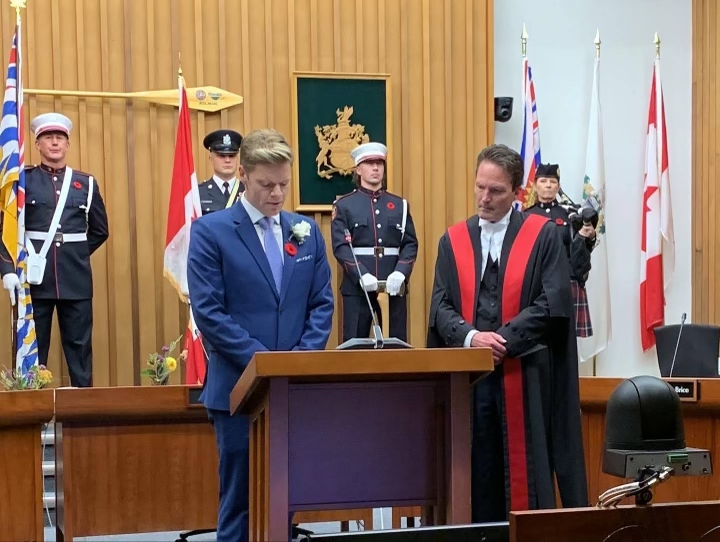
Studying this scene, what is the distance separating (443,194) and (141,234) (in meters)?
2.14

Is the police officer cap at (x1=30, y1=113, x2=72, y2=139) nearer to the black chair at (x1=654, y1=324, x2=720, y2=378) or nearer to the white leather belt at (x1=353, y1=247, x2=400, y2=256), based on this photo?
the white leather belt at (x1=353, y1=247, x2=400, y2=256)

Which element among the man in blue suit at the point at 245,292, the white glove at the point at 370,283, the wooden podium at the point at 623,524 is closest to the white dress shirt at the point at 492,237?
the man in blue suit at the point at 245,292

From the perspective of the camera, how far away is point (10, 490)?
3424 mm

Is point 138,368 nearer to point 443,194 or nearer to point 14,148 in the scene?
point 14,148

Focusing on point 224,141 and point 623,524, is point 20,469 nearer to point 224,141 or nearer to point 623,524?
point 623,524

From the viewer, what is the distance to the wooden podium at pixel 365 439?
244 centimetres

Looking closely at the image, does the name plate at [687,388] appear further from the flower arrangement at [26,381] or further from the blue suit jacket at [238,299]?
the flower arrangement at [26,381]

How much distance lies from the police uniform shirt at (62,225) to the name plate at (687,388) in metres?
3.43

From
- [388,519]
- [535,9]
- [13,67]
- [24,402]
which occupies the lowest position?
[388,519]

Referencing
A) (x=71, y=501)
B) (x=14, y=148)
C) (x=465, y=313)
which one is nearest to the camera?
(x=465, y=313)

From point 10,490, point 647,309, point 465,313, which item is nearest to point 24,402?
point 10,490

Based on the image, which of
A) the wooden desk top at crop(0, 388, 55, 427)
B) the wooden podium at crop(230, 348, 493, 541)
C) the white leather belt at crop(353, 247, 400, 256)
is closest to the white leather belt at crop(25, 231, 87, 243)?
the white leather belt at crop(353, 247, 400, 256)

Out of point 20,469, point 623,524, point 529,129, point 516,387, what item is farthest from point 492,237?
point 529,129

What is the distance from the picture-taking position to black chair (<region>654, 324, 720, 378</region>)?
460 cm
